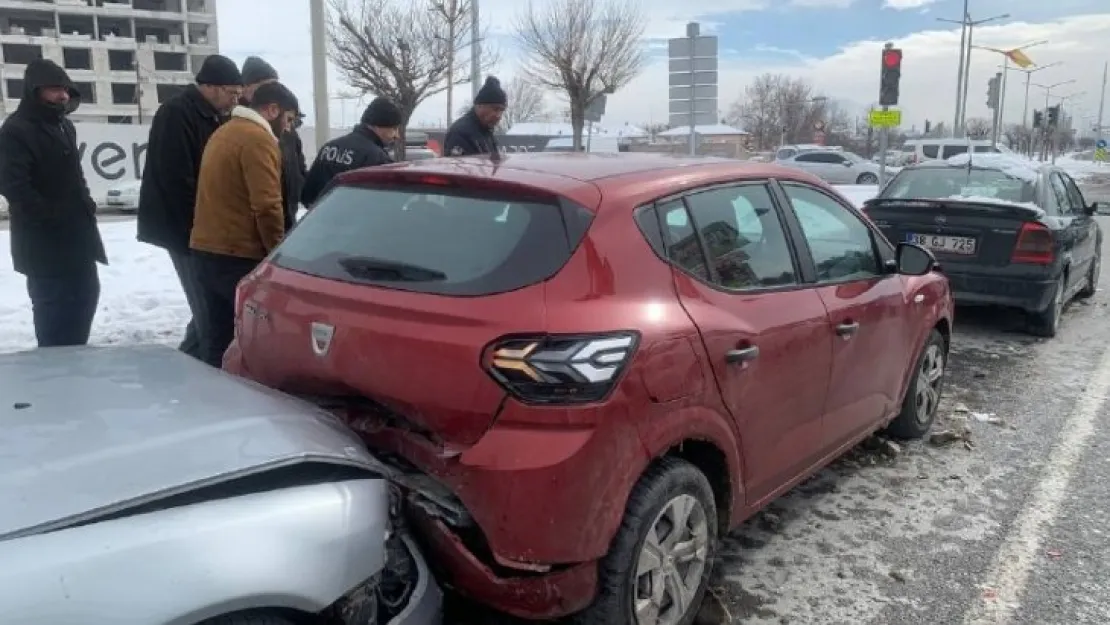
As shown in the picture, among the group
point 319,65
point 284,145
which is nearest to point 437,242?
point 284,145

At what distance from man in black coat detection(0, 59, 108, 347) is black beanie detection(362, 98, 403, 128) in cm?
174

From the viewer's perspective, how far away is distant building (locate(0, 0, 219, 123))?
67.0 metres

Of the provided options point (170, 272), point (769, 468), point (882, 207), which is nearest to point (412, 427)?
point (769, 468)

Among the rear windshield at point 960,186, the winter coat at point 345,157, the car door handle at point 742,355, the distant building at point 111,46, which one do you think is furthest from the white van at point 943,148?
the distant building at point 111,46

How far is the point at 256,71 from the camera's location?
537 cm

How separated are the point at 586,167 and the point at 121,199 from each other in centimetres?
1939

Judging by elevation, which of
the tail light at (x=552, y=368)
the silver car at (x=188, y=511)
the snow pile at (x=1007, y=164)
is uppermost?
the snow pile at (x=1007, y=164)

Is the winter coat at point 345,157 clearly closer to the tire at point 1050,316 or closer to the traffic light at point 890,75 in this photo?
the tire at point 1050,316

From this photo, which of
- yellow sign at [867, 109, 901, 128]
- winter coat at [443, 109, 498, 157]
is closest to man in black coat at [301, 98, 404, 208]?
winter coat at [443, 109, 498, 157]

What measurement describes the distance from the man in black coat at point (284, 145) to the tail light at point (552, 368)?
Answer: 9.32 ft

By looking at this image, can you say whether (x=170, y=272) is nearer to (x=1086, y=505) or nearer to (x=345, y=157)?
(x=345, y=157)

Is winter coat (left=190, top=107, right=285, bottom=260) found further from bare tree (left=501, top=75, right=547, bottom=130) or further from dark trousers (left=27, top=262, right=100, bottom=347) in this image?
bare tree (left=501, top=75, right=547, bottom=130)

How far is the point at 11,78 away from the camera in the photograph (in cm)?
6519

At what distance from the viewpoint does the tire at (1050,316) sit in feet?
24.6
